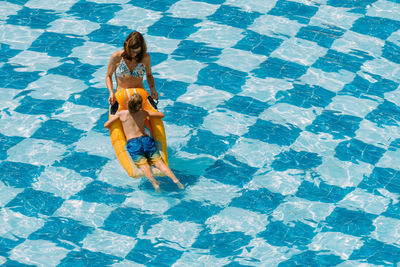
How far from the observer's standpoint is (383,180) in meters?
6.66

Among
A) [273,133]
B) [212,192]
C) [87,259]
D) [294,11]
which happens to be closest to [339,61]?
[294,11]

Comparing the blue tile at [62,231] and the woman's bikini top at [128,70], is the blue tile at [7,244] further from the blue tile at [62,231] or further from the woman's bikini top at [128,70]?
the woman's bikini top at [128,70]

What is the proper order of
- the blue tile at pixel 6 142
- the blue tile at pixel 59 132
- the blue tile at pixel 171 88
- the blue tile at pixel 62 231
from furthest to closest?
the blue tile at pixel 171 88 < the blue tile at pixel 59 132 < the blue tile at pixel 6 142 < the blue tile at pixel 62 231

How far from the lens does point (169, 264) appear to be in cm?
568

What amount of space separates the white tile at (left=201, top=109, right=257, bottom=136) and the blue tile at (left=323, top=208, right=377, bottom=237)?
4.93 ft

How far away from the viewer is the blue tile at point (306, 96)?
778 centimetres

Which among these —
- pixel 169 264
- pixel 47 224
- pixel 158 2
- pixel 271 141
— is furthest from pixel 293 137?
pixel 158 2

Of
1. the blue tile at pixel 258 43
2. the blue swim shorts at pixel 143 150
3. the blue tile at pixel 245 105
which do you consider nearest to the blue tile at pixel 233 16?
the blue tile at pixel 258 43

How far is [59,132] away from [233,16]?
3.34 metres

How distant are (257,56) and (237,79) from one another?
611 mm

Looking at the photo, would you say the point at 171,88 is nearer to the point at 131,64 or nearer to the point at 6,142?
the point at 131,64

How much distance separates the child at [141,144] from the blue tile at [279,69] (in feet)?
7.73

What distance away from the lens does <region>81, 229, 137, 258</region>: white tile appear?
5.78m

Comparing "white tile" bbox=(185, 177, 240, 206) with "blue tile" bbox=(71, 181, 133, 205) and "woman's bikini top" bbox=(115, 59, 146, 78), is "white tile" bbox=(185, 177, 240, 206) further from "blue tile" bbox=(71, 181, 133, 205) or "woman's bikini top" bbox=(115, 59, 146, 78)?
"woman's bikini top" bbox=(115, 59, 146, 78)
